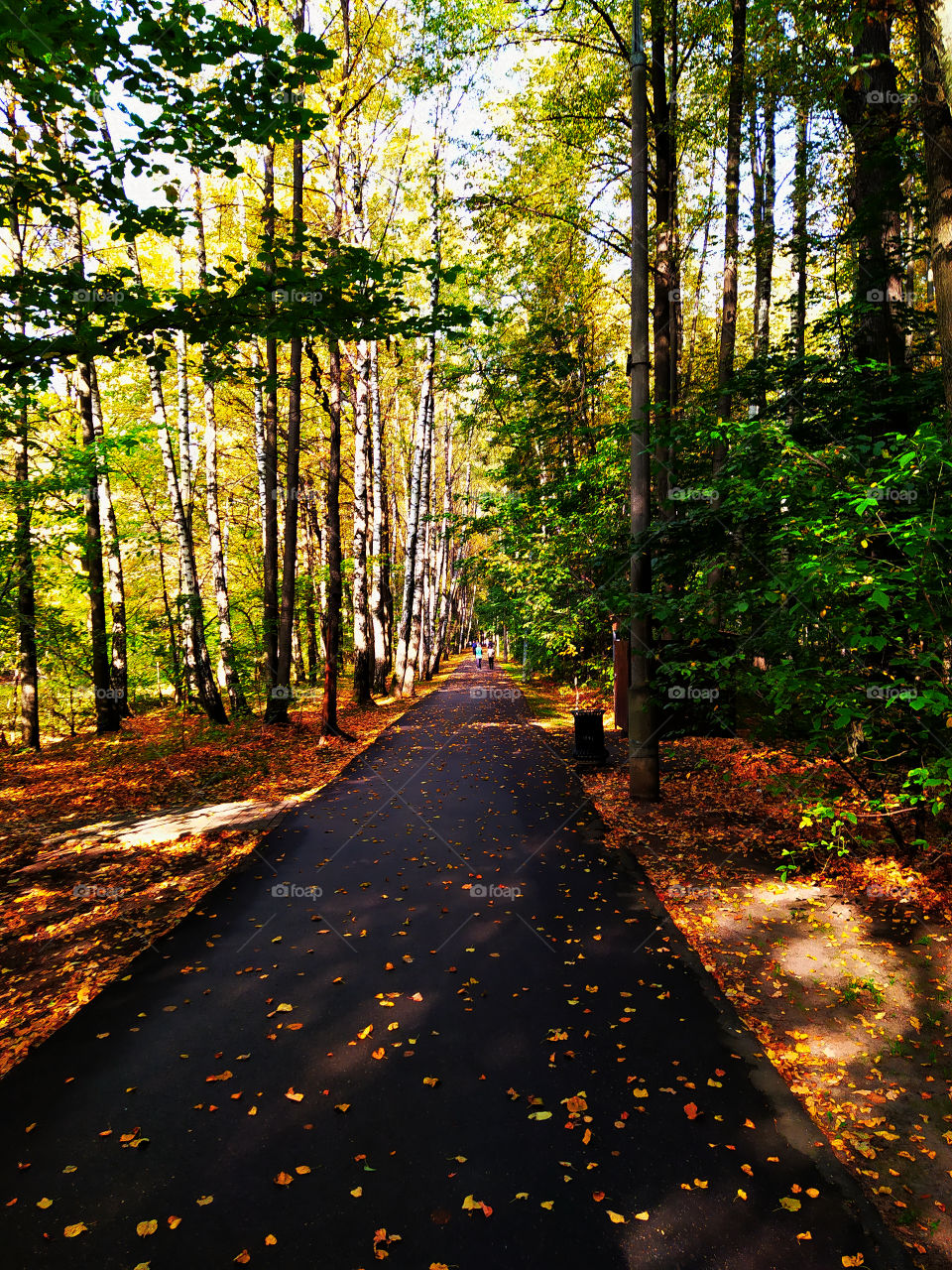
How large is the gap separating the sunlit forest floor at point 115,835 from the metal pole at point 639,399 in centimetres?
561

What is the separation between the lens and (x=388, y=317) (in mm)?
6383

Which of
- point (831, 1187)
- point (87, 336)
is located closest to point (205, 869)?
point (87, 336)

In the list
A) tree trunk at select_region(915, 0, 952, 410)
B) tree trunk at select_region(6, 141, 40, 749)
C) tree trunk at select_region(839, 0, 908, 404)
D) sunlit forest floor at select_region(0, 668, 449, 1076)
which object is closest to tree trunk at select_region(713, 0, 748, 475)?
tree trunk at select_region(839, 0, 908, 404)

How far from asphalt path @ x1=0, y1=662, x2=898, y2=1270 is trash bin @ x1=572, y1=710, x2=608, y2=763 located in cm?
532

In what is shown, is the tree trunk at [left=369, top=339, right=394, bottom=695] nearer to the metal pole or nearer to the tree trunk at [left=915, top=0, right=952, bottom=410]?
the metal pole

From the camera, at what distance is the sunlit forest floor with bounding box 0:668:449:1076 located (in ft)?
15.8

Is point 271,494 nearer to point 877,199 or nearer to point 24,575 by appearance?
point 24,575

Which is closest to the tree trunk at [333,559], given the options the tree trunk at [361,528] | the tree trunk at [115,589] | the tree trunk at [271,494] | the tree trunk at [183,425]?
the tree trunk at [271,494]

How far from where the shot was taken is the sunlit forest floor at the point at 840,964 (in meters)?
2.97

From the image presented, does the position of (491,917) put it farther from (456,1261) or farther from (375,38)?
(375,38)

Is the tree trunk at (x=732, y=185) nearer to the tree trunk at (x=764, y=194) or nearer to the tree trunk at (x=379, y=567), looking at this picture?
the tree trunk at (x=764, y=194)

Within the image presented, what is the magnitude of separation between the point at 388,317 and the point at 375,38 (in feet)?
46.3

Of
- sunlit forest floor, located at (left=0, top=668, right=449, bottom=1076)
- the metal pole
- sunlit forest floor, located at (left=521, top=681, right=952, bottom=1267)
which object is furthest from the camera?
the metal pole

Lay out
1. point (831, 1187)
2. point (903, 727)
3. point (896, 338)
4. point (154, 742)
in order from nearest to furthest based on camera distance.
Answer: point (831, 1187)
point (903, 727)
point (896, 338)
point (154, 742)
